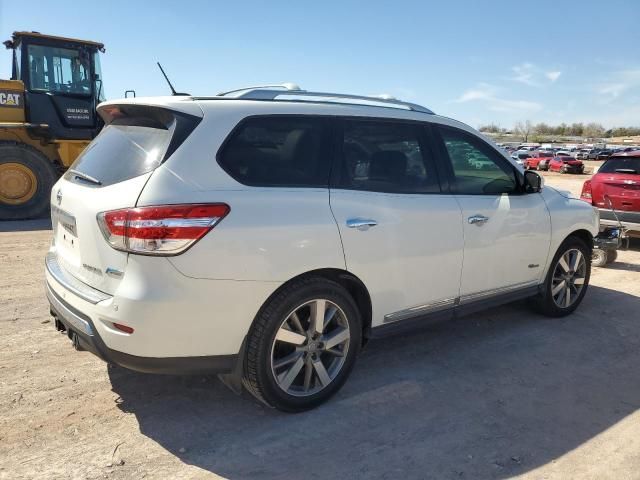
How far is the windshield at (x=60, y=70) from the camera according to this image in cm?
1093

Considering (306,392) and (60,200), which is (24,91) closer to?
(60,200)

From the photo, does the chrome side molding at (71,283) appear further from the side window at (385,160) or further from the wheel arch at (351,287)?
the side window at (385,160)

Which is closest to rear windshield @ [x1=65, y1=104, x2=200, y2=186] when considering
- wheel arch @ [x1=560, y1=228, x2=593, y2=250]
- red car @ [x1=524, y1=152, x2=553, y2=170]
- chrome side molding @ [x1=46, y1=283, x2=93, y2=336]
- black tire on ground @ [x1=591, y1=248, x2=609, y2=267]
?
chrome side molding @ [x1=46, y1=283, x2=93, y2=336]

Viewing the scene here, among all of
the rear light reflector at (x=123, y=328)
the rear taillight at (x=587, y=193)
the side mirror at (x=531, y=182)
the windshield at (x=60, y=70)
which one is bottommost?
the rear light reflector at (x=123, y=328)

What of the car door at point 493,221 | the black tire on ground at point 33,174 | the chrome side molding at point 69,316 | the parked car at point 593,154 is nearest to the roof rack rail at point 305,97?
the car door at point 493,221

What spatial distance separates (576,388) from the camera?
12.4 feet

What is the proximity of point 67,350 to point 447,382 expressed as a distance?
2852 mm

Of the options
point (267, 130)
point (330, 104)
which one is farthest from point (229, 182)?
point (330, 104)

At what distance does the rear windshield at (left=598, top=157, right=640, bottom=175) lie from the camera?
8508mm

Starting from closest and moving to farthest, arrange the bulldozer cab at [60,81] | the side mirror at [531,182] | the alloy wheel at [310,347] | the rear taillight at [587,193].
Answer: the alloy wheel at [310,347]
the side mirror at [531,182]
the rear taillight at [587,193]
the bulldozer cab at [60,81]

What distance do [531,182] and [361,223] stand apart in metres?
2.06

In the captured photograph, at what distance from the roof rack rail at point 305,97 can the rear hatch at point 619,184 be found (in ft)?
18.8

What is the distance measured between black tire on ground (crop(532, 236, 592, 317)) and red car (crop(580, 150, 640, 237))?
3398 mm

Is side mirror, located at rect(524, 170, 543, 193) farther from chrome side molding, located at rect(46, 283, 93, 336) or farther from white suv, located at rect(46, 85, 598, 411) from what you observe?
chrome side molding, located at rect(46, 283, 93, 336)
